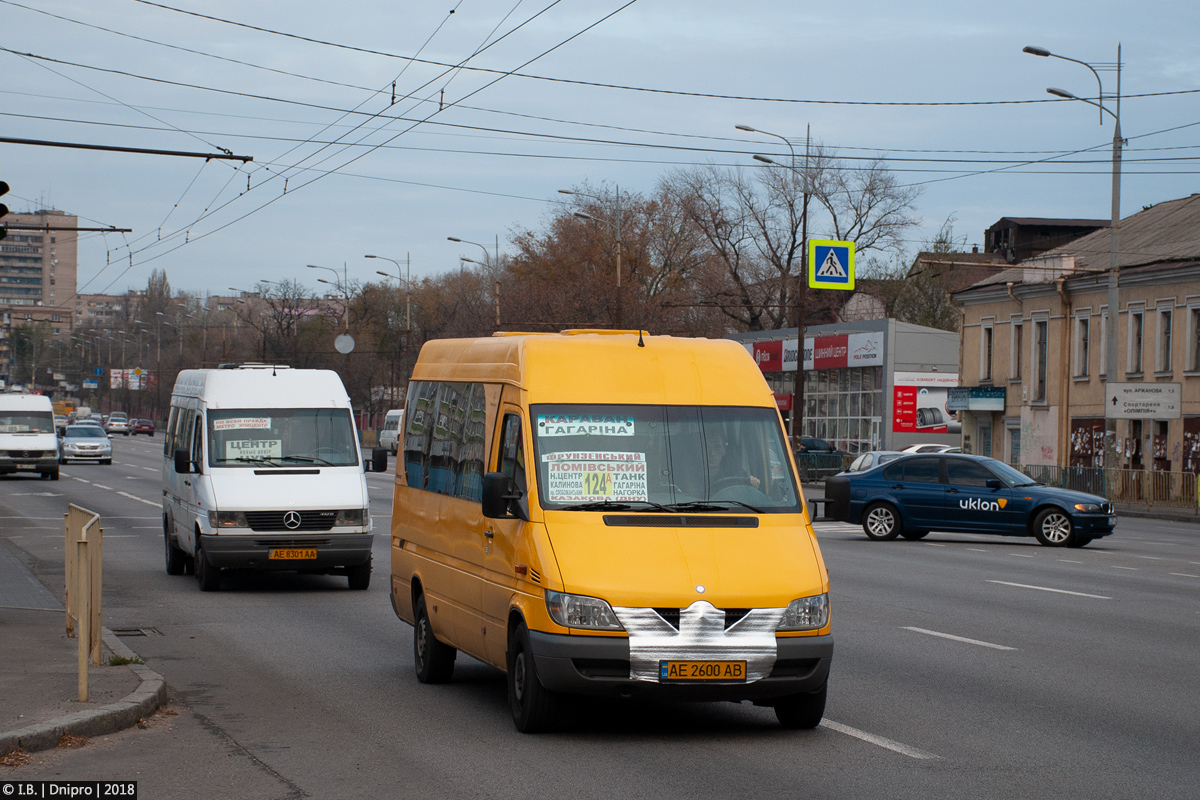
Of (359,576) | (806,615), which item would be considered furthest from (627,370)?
(359,576)

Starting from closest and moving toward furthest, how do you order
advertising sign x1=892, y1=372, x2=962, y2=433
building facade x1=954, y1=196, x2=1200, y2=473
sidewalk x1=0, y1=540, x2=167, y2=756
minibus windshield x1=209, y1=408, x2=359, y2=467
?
1. sidewalk x1=0, y1=540, x2=167, y2=756
2. minibus windshield x1=209, y1=408, x2=359, y2=467
3. building facade x1=954, y1=196, x2=1200, y2=473
4. advertising sign x1=892, y1=372, x2=962, y2=433

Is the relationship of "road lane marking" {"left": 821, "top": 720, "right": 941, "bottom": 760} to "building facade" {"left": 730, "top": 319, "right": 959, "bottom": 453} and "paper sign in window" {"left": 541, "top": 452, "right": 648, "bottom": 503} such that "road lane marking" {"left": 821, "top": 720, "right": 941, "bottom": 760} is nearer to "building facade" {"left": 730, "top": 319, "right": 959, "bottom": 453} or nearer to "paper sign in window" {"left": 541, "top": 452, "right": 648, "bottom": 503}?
"paper sign in window" {"left": 541, "top": 452, "right": 648, "bottom": 503}

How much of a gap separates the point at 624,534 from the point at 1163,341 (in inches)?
1593

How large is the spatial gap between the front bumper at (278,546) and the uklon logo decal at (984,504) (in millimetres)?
12551

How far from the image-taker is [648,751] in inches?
306

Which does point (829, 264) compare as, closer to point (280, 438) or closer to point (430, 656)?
point (280, 438)

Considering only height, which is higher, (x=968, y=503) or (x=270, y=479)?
(x=270, y=479)

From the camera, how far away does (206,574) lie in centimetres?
1585

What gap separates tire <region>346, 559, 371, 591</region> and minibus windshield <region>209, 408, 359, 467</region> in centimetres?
118

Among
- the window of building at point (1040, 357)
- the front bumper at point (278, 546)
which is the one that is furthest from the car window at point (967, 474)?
the window of building at point (1040, 357)

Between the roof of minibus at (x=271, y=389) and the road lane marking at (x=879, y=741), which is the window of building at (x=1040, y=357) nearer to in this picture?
the roof of minibus at (x=271, y=389)

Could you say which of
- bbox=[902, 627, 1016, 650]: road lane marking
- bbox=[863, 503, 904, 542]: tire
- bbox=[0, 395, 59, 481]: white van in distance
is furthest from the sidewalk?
bbox=[0, 395, 59, 481]: white van in distance

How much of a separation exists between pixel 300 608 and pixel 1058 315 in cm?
3960

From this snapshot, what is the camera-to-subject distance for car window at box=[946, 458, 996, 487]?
81.8 ft
